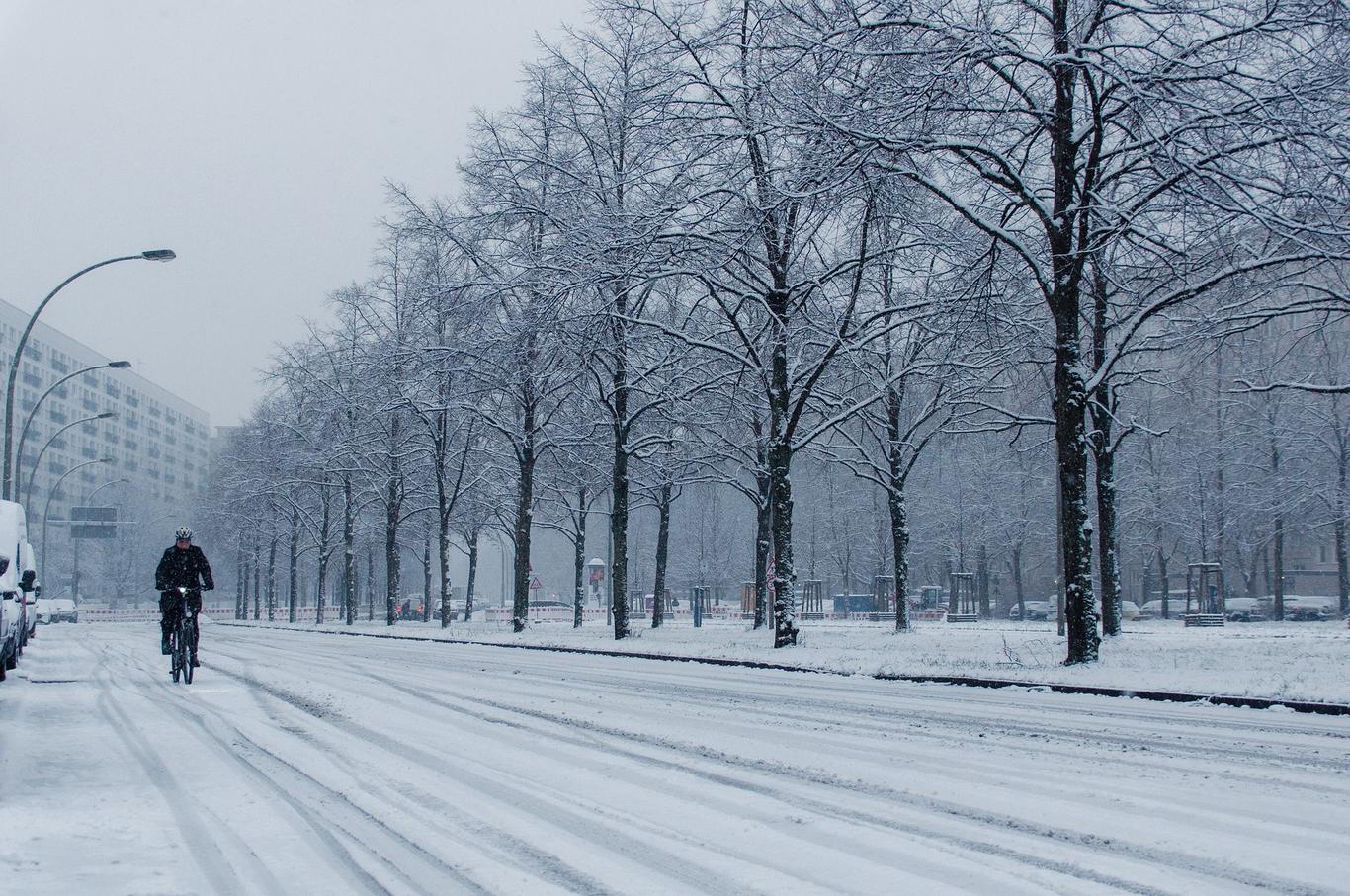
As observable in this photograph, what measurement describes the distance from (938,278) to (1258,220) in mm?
8058

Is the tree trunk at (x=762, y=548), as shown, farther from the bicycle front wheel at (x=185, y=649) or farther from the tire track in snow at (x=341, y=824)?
the tire track in snow at (x=341, y=824)

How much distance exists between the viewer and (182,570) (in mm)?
14664

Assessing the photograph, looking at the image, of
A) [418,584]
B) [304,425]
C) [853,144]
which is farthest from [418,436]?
[418,584]

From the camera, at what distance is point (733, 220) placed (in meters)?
20.5

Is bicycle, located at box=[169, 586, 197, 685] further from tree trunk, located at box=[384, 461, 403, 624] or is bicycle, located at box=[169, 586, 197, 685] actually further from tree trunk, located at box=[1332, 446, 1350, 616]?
tree trunk, located at box=[1332, 446, 1350, 616]

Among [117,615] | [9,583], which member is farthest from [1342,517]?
[117,615]

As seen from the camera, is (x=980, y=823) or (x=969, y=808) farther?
(x=969, y=808)

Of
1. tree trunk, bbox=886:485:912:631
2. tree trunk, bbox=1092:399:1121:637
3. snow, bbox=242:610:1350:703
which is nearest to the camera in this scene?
snow, bbox=242:610:1350:703

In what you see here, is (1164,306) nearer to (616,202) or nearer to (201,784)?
(616,202)

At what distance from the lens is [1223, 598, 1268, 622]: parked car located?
5116 cm

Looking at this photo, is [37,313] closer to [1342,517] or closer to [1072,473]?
[1072,473]

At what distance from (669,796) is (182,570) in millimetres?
10020

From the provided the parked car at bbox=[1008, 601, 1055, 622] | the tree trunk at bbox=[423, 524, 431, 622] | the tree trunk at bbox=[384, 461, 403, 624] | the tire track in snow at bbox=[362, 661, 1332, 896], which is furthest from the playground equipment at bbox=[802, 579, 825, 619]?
the tire track in snow at bbox=[362, 661, 1332, 896]

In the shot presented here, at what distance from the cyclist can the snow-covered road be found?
2358 mm
